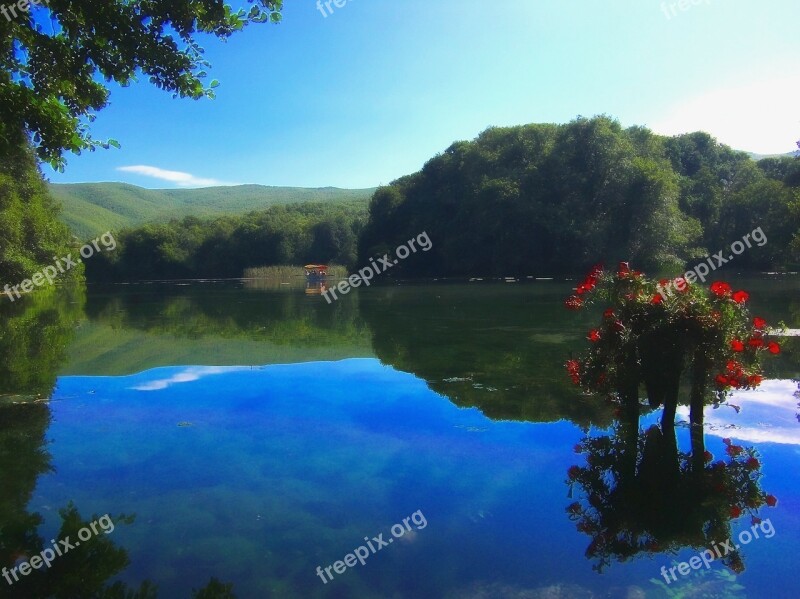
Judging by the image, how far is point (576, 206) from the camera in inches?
2005

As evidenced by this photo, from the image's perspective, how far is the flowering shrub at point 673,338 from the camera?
17.6 ft

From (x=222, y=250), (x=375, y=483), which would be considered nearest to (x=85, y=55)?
(x=375, y=483)

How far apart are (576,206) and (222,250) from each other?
6752cm

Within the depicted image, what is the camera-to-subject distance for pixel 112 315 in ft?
81.1

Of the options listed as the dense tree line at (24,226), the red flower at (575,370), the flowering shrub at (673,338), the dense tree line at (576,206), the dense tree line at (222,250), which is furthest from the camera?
the dense tree line at (222,250)

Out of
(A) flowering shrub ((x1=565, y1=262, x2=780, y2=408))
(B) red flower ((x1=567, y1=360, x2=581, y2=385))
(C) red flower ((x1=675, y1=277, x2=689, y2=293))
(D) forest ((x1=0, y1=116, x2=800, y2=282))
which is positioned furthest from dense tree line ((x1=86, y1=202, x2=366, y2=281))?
(C) red flower ((x1=675, y1=277, x2=689, y2=293))

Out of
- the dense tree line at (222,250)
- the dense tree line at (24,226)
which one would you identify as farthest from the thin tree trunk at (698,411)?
the dense tree line at (222,250)

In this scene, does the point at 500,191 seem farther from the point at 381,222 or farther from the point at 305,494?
the point at 305,494

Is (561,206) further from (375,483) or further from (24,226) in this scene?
(375,483)

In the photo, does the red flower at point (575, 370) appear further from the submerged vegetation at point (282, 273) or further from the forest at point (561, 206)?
the submerged vegetation at point (282, 273)

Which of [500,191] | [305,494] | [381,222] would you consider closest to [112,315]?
[305,494]

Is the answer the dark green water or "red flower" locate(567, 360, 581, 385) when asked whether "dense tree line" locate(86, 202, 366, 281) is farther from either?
"red flower" locate(567, 360, 581, 385)

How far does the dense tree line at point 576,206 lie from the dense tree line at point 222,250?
33.7 meters

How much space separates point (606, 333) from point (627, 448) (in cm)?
123
